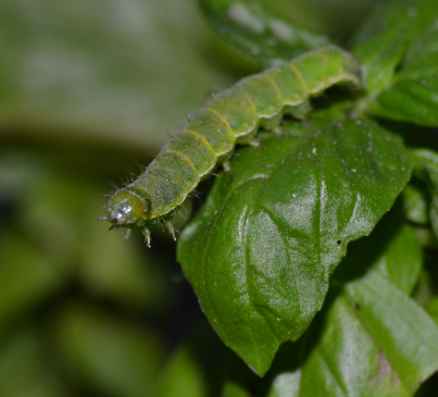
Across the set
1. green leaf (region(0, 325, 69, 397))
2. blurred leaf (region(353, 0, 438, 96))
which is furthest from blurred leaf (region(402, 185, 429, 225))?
green leaf (region(0, 325, 69, 397))

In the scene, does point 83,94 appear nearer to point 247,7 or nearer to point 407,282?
point 247,7

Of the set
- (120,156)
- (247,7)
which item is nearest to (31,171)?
(120,156)

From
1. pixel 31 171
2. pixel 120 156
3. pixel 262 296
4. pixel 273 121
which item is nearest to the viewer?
pixel 262 296

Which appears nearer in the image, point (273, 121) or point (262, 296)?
point (262, 296)

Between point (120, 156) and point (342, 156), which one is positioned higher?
point (342, 156)

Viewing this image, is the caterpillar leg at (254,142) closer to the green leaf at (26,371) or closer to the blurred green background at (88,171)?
the blurred green background at (88,171)

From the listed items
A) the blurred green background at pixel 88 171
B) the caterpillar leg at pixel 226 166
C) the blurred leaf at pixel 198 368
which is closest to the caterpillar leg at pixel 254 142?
the caterpillar leg at pixel 226 166

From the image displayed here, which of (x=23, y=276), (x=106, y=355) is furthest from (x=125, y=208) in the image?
(x=106, y=355)

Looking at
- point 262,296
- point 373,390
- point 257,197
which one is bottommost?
point 373,390
